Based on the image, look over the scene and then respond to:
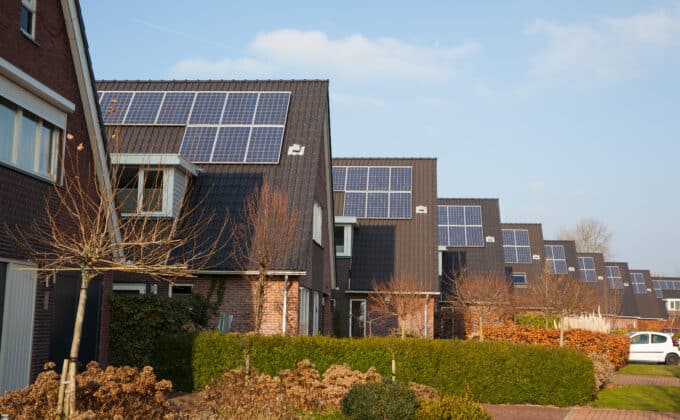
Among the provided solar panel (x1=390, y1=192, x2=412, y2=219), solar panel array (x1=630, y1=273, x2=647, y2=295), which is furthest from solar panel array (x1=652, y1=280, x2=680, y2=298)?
solar panel (x1=390, y1=192, x2=412, y2=219)

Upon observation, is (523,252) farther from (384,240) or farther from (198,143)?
(198,143)

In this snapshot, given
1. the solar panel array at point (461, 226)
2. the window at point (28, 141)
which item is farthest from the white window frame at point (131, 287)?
the solar panel array at point (461, 226)

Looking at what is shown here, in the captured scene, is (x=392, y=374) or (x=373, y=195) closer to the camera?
(x=392, y=374)

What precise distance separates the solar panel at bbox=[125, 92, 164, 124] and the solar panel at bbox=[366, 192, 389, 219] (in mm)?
11547

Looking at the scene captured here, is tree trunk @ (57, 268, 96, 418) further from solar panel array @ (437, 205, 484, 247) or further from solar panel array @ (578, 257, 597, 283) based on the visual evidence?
solar panel array @ (578, 257, 597, 283)

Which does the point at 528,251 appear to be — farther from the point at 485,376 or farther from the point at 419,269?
the point at 485,376

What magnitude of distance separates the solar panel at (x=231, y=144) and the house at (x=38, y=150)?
8327 mm

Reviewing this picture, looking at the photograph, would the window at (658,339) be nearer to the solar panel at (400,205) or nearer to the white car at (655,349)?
the white car at (655,349)

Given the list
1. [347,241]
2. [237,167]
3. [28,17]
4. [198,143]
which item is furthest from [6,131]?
[347,241]

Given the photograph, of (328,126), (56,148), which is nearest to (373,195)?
(328,126)

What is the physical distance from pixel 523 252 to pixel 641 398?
3675 centimetres

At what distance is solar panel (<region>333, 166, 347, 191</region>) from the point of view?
36.6 metres

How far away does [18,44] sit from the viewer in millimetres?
13227

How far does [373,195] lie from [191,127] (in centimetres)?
1208
